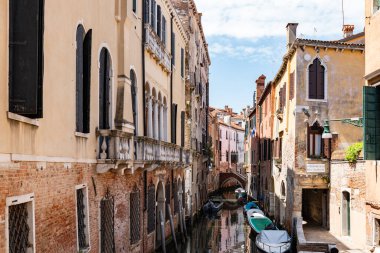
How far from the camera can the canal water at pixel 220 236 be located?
774 inches

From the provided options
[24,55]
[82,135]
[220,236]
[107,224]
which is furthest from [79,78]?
[220,236]

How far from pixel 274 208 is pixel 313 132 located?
26.9 feet

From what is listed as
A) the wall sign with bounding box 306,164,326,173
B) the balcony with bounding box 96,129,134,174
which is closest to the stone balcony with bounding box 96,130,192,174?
the balcony with bounding box 96,129,134,174

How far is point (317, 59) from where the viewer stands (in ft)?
57.3

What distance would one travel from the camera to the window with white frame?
5.98 metres

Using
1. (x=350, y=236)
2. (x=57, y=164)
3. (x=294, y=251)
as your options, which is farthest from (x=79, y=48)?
(x=294, y=251)

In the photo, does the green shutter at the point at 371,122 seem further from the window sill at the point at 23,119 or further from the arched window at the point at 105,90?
the window sill at the point at 23,119

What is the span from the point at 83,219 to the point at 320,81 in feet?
36.4

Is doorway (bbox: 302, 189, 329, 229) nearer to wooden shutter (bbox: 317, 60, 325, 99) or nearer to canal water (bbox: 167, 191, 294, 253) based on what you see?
canal water (bbox: 167, 191, 294, 253)

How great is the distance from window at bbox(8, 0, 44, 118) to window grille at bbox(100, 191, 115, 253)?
442 centimetres

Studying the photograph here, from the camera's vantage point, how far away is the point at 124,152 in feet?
33.8

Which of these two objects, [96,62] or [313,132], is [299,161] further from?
[96,62]

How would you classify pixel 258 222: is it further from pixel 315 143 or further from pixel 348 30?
pixel 348 30

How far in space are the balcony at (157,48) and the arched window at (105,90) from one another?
3341mm
